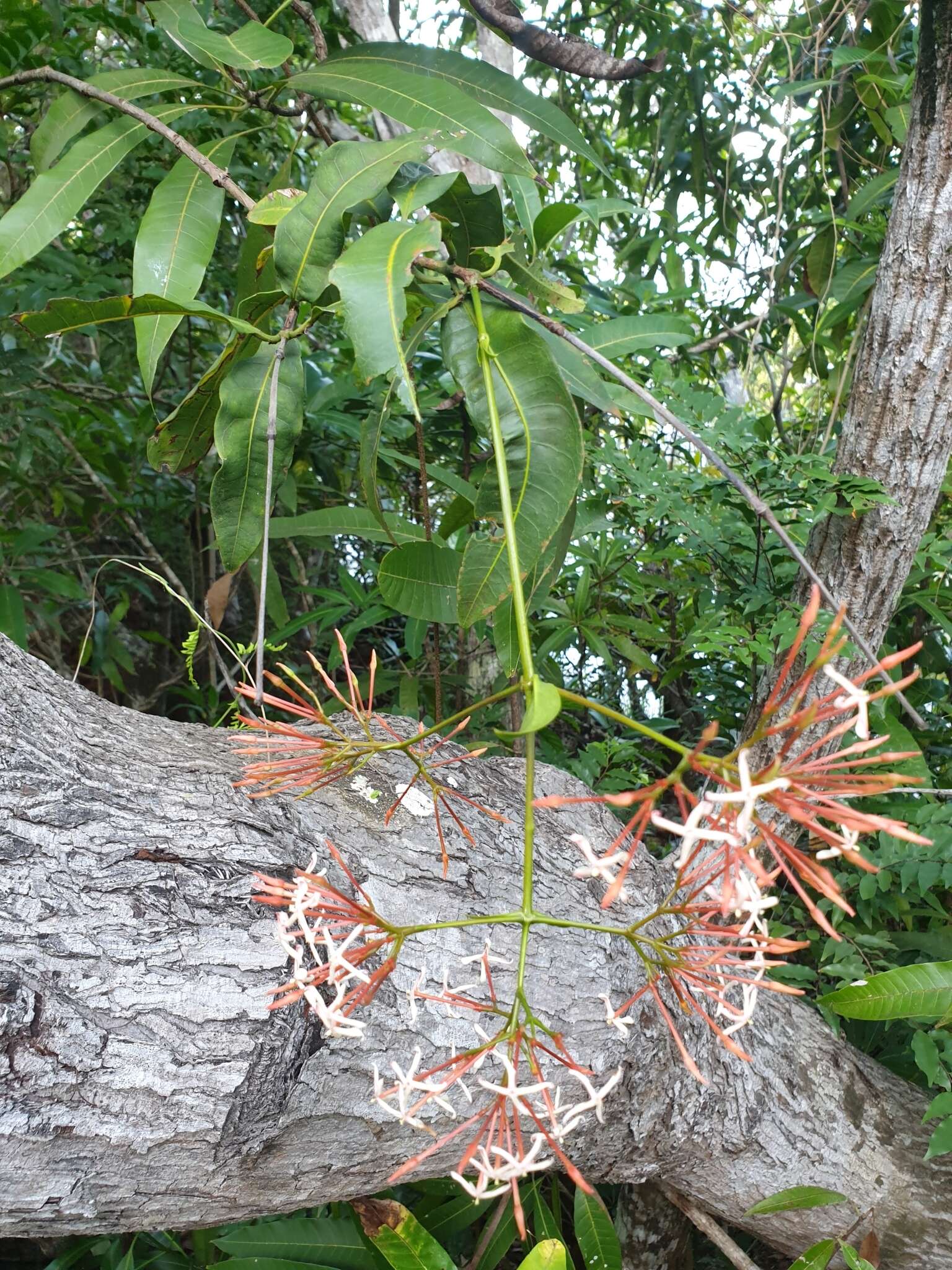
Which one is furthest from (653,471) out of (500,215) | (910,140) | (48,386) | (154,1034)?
(48,386)

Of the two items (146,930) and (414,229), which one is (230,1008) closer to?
(146,930)

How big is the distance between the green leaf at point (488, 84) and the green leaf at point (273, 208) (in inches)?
9.6

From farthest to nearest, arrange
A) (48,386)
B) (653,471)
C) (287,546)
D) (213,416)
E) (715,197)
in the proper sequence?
(715,197)
(287,546)
(48,386)
(653,471)
(213,416)

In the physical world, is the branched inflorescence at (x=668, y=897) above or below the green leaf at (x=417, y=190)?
below

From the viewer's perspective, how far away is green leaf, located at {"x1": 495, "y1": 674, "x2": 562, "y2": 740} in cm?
38

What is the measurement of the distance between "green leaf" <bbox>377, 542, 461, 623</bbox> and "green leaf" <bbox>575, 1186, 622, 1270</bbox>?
0.69m

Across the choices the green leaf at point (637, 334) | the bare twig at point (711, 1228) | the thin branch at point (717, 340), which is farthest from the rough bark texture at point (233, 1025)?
the thin branch at point (717, 340)

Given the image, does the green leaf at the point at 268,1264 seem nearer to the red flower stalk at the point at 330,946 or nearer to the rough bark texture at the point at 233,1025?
the rough bark texture at the point at 233,1025

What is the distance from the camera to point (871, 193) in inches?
59.4

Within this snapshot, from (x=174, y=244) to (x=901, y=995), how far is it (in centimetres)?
101

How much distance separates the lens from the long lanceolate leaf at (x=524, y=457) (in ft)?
2.10

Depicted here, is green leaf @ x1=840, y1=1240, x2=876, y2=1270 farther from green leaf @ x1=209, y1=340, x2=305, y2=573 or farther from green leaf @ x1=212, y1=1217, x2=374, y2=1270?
green leaf @ x1=209, y1=340, x2=305, y2=573

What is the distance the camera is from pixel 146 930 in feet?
2.33

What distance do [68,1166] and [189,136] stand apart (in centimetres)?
166
